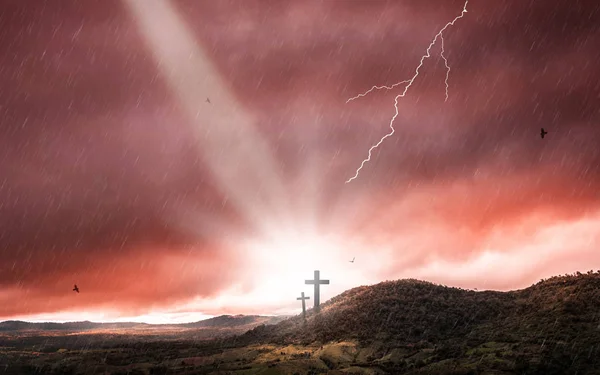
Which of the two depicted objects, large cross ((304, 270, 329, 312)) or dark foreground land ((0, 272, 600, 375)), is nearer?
dark foreground land ((0, 272, 600, 375))

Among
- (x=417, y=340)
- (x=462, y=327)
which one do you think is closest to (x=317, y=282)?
(x=417, y=340)

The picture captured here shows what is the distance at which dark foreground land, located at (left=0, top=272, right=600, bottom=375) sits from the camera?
34.0m

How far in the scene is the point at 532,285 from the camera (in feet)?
190

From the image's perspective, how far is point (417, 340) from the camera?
4438cm

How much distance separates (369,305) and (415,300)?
18.3 ft

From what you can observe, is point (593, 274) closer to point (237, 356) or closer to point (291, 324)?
point (291, 324)

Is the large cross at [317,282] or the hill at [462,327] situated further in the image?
the large cross at [317,282]

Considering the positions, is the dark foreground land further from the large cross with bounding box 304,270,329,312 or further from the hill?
the large cross with bounding box 304,270,329,312

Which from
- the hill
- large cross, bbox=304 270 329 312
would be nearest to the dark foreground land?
the hill

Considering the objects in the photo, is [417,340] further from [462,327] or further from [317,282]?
[317,282]

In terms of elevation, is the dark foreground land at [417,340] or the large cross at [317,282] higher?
the large cross at [317,282]

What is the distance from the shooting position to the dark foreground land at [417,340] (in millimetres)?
33969

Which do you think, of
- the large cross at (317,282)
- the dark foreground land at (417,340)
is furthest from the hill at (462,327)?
the large cross at (317,282)

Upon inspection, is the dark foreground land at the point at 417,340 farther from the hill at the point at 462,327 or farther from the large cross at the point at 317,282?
the large cross at the point at 317,282
